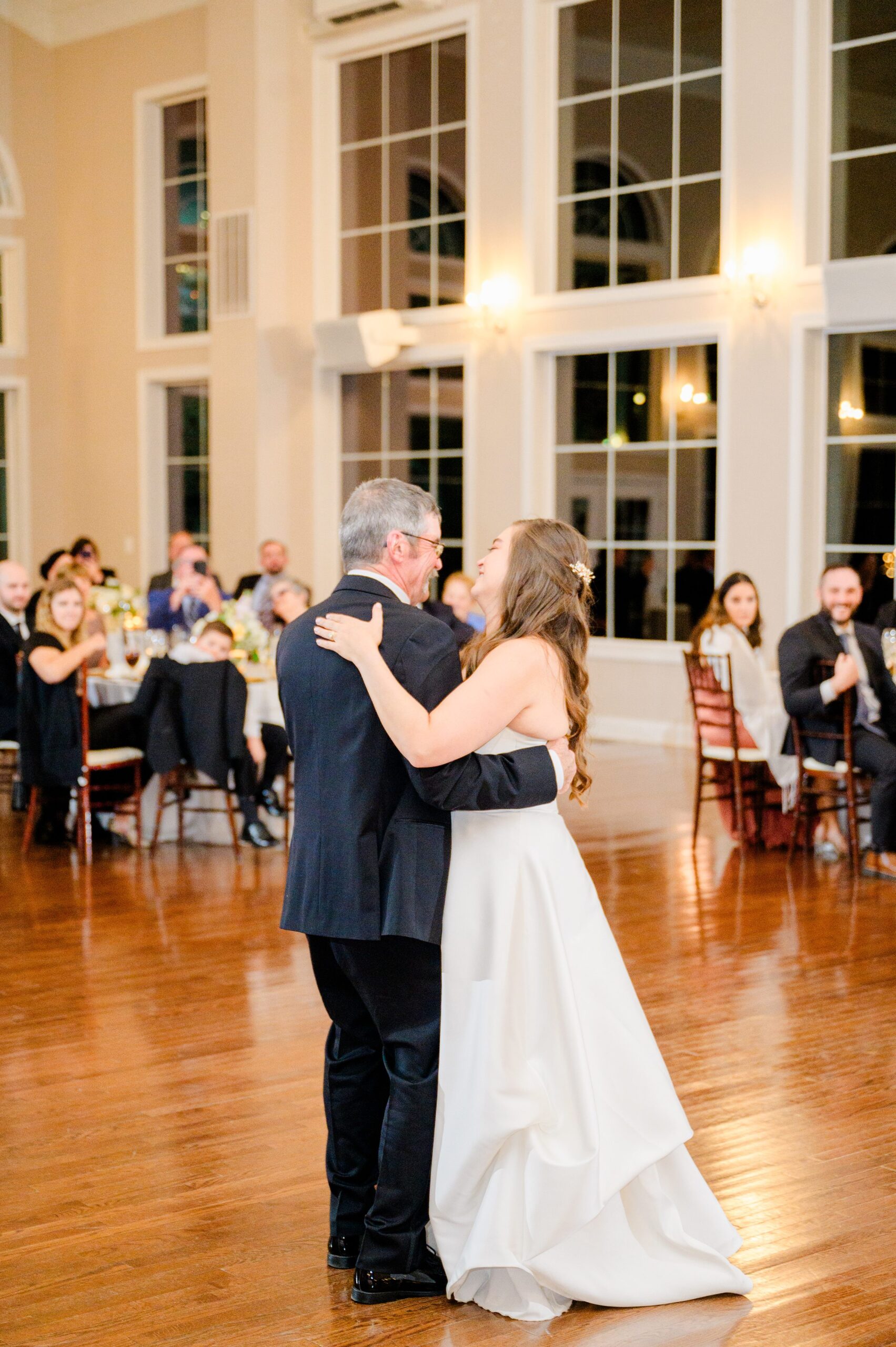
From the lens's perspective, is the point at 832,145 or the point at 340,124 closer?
the point at 832,145

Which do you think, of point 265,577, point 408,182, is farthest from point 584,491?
point 408,182

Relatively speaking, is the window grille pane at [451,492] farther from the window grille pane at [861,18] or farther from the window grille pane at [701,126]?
the window grille pane at [861,18]

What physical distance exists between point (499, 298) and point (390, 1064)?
9613mm

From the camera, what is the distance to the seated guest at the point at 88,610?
7754 mm

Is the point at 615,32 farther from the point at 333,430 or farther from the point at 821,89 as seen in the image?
the point at 333,430

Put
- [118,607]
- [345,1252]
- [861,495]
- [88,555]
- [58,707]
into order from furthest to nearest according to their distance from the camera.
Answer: [88,555] → [861,495] → [118,607] → [58,707] → [345,1252]

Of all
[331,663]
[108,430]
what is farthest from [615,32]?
[331,663]

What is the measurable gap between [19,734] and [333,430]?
6.74 m

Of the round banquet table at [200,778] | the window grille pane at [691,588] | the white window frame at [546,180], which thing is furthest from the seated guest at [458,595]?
the white window frame at [546,180]

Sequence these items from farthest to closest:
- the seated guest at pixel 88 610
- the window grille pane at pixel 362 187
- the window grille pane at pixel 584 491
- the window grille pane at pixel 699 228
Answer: the window grille pane at pixel 362 187 < the window grille pane at pixel 584 491 < the window grille pane at pixel 699 228 < the seated guest at pixel 88 610

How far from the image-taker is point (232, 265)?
1316 centimetres

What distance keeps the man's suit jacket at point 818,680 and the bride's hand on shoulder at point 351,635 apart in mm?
4409

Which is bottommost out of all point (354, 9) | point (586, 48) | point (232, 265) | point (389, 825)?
point (389, 825)

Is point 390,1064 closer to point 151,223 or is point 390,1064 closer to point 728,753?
point 728,753
